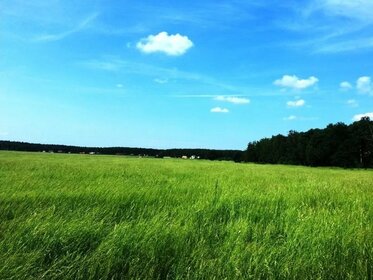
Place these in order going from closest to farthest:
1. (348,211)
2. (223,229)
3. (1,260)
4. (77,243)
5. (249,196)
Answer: (1,260) < (77,243) < (223,229) < (348,211) < (249,196)

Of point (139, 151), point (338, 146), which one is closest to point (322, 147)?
point (338, 146)

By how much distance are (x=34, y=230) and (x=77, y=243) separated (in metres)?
0.46

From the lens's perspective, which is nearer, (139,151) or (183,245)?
(183,245)

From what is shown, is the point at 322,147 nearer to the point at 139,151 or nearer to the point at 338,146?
the point at 338,146

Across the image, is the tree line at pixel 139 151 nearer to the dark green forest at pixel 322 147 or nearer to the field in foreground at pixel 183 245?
the dark green forest at pixel 322 147

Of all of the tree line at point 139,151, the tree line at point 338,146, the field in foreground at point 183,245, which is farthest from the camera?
the tree line at point 139,151

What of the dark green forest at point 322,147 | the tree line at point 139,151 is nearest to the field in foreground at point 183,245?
the dark green forest at point 322,147

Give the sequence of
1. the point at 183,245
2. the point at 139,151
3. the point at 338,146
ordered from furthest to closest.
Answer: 1. the point at 139,151
2. the point at 338,146
3. the point at 183,245

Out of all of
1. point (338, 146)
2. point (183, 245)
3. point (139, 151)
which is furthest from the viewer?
point (139, 151)

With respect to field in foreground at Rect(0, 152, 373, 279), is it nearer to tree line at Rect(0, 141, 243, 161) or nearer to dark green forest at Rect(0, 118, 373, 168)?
dark green forest at Rect(0, 118, 373, 168)

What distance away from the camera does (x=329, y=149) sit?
84188 millimetres

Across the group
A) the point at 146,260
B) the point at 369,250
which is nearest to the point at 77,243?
the point at 146,260

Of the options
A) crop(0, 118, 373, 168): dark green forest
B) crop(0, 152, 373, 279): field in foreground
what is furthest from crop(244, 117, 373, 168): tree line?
crop(0, 152, 373, 279): field in foreground

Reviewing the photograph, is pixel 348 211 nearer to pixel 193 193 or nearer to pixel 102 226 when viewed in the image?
pixel 193 193
